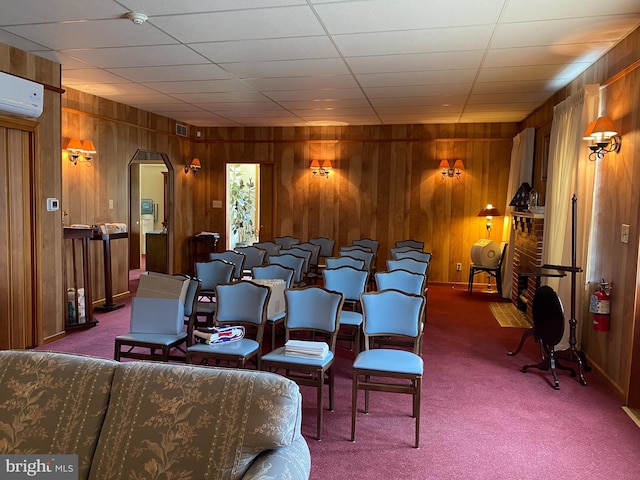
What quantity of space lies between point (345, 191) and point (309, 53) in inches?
191

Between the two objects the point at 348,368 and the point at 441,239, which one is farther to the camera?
the point at 441,239

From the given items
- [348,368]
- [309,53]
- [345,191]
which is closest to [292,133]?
[345,191]

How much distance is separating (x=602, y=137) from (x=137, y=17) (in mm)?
3905

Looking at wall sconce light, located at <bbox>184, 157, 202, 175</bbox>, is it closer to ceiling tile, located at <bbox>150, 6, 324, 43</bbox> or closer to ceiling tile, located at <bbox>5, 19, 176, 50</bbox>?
ceiling tile, located at <bbox>5, 19, 176, 50</bbox>

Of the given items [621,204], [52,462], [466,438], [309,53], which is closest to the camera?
[52,462]

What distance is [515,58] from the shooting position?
4707 mm

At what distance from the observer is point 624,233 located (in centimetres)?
390

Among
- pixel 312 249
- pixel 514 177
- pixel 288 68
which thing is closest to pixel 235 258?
pixel 312 249

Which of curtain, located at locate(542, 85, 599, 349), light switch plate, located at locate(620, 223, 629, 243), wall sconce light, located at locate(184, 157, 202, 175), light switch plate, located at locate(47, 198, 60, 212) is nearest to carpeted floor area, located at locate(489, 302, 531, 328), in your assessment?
curtain, located at locate(542, 85, 599, 349)

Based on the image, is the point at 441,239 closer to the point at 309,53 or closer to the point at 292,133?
the point at 292,133

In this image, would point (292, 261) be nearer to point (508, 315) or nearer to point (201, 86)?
point (201, 86)

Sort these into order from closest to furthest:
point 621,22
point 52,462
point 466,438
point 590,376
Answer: point 52,462, point 466,438, point 621,22, point 590,376

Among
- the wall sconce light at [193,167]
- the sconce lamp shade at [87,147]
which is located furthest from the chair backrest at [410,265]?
the wall sconce light at [193,167]

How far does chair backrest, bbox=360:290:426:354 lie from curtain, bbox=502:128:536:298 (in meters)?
4.72
